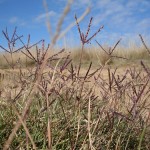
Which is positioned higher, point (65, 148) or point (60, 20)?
point (60, 20)

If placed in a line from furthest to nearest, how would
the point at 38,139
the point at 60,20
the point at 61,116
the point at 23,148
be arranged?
1. the point at 61,116
2. the point at 38,139
3. the point at 23,148
4. the point at 60,20

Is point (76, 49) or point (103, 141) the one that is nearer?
point (103, 141)

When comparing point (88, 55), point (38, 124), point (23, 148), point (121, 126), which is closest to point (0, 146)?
point (23, 148)

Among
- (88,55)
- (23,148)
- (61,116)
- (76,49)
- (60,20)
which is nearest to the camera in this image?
(60,20)

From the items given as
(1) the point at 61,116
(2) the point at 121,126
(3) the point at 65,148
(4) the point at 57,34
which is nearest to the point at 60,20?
(4) the point at 57,34

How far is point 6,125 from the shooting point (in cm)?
149

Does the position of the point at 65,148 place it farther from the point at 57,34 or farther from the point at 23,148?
the point at 57,34

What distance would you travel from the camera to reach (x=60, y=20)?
443mm

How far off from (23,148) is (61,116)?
1.18 ft

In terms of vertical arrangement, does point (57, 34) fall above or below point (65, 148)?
above

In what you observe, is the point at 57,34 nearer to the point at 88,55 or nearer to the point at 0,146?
the point at 0,146

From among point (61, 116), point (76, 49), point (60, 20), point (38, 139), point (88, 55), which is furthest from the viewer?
point (76, 49)

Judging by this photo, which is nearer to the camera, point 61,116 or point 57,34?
point 57,34

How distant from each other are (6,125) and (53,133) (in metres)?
0.21
